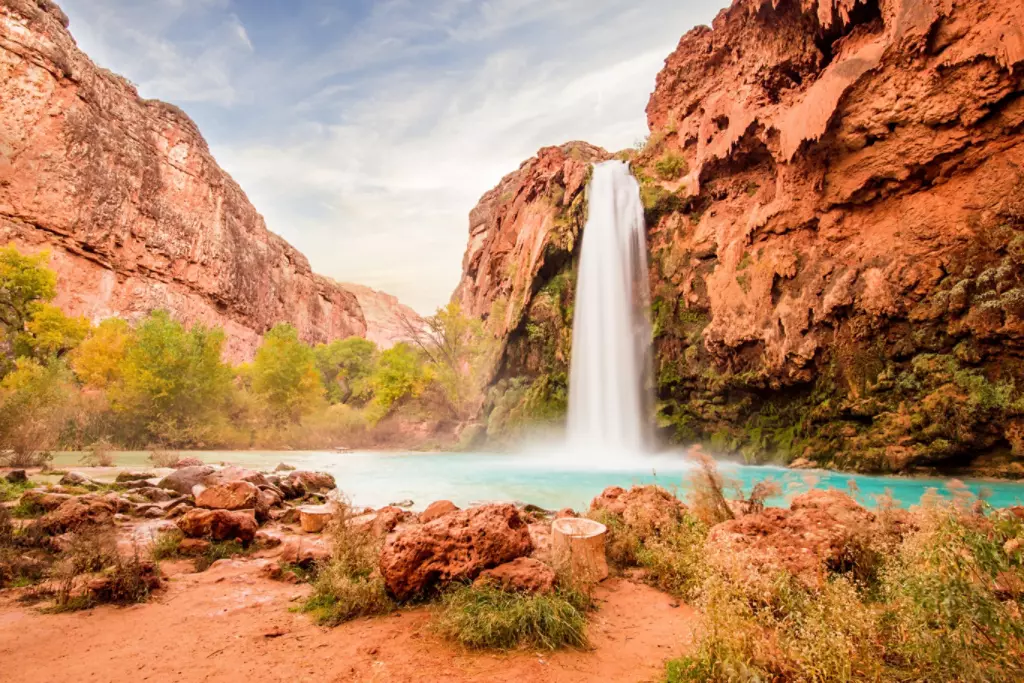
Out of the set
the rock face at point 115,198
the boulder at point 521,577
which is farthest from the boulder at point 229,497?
the rock face at point 115,198

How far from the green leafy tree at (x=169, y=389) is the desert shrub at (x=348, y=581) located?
959 inches

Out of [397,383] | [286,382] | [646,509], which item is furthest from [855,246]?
[286,382]

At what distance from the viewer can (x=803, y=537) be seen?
4355mm

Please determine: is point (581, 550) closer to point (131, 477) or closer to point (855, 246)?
point (131, 477)

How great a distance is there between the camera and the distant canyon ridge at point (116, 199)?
35375 millimetres

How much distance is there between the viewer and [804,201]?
56.9 feet

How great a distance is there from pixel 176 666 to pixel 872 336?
722 inches

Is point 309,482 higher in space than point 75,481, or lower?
lower

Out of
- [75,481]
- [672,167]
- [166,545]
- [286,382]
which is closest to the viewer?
[166,545]

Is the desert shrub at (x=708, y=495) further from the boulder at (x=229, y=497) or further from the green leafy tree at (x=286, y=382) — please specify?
the green leafy tree at (x=286, y=382)

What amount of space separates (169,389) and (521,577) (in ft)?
88.0

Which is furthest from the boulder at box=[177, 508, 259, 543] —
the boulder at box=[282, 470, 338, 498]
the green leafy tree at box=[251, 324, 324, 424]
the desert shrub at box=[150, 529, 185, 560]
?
the green leafy tree at box=[251, 324, 324, 424]

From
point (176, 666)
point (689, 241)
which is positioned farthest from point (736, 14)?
point (176, 666)

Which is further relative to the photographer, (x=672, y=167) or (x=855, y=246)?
(x=672, y=167)
